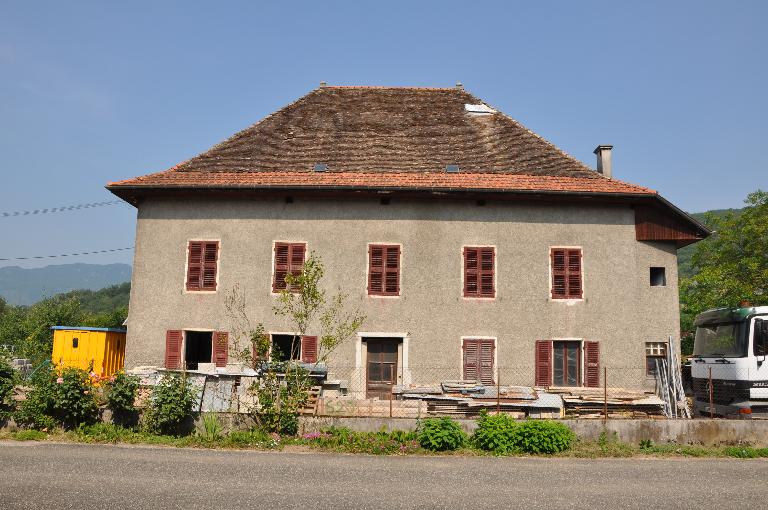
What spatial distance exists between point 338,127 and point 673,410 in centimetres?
1274

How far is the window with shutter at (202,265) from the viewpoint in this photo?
53.4 ft

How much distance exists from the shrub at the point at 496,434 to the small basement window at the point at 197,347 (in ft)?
27.4

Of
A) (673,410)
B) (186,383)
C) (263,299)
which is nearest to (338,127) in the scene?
(263,299)

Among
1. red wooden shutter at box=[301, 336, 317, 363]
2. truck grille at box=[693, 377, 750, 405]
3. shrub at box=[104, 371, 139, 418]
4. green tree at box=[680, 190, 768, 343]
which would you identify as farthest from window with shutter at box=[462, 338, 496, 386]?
green tree at box=[680, 190, 768, 343]

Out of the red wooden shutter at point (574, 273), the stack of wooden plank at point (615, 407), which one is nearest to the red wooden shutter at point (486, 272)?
the red wooden shutter at point (574, 273)

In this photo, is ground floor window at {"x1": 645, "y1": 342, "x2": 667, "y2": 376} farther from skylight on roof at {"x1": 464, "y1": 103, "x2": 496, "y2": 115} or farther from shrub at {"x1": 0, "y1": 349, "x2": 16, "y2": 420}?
shrub at {"x1": 0, "y1": 349, "x2": 16, "y2": 420}

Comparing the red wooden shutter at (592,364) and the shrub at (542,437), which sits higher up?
the red wooden shutter at (592,364)

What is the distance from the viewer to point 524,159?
17.4 m

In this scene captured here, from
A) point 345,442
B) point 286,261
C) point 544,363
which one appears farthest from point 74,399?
point 544,363

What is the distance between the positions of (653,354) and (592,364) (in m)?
1.86

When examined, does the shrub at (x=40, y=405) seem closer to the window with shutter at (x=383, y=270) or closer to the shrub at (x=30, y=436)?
the shrub at (x=30, y=436)

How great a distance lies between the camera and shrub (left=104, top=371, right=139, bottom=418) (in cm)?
1182

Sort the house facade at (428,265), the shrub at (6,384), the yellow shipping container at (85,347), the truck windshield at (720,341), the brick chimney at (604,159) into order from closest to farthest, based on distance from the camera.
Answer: the shrub at (6,384)
the truck windshield at (720,341)
the house facade at (428,265)
the yellow shipping container at (85,347)
the brick chimney at (604,159)

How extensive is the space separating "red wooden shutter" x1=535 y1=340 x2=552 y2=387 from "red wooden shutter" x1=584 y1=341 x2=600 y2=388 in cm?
100
